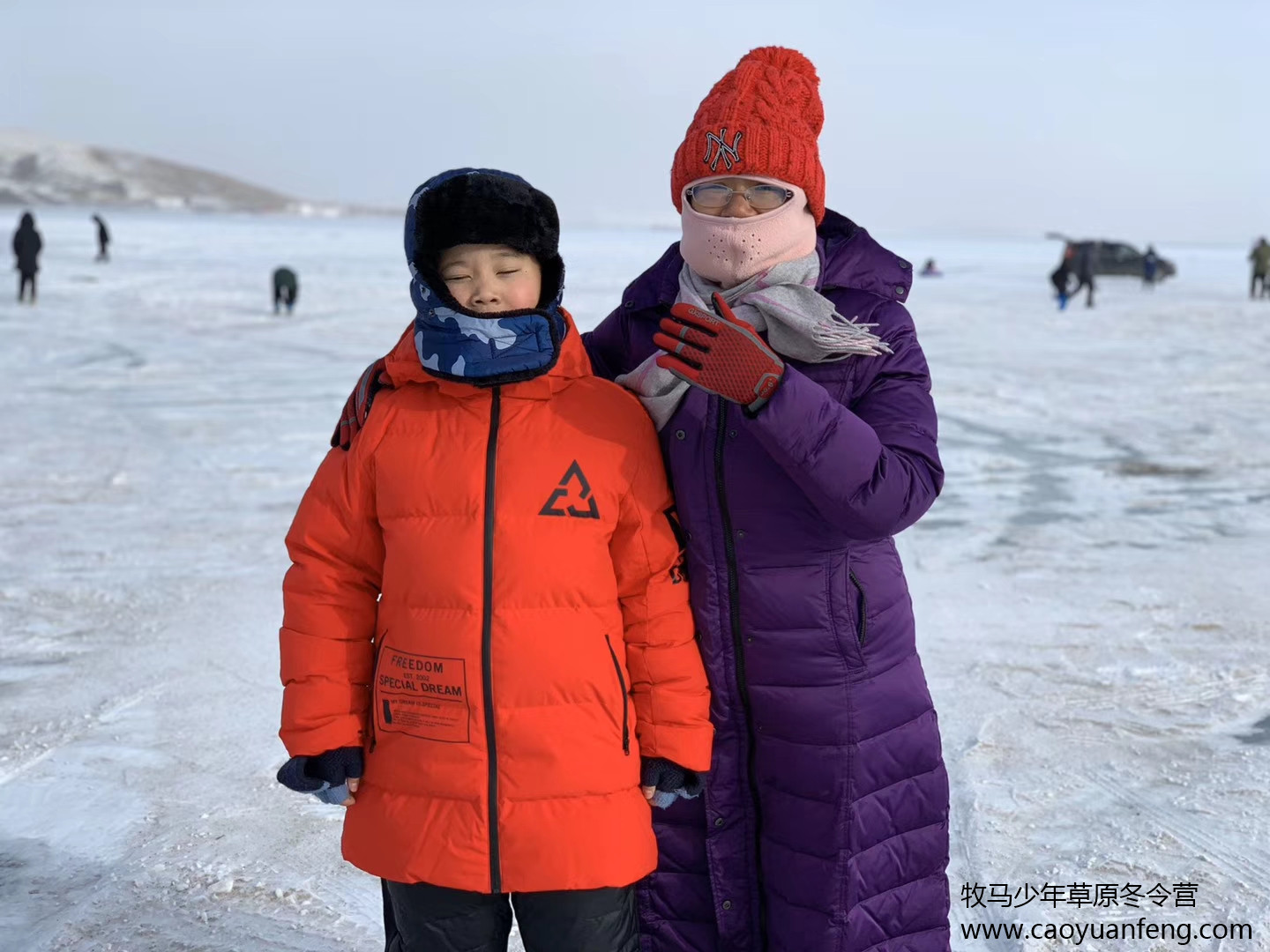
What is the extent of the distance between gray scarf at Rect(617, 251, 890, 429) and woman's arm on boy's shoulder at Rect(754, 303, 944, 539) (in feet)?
0.20

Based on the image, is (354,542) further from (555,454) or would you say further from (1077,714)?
(1077,714)

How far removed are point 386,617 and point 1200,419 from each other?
27.7ft

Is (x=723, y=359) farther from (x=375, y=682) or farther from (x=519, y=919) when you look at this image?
(x=519, y=919)

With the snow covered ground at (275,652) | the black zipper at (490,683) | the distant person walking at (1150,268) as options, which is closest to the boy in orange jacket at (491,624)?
the black zipper at (490,683)

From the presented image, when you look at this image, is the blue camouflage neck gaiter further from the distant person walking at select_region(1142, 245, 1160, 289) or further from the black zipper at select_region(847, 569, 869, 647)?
the distant person walking at select_region(1142, 245, 1160, 289)

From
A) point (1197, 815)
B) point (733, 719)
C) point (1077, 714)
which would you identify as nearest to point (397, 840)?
point (733, 719)

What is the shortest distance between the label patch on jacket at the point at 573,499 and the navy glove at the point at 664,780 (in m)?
0.40

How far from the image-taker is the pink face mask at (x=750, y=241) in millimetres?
1891

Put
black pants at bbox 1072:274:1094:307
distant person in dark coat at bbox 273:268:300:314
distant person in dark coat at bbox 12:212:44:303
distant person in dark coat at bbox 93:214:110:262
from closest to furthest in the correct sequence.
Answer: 1. distant person in dark coat at bbox 12:212:44:303
2. distant person in dark coat at bbox 273:268:300:314
3. black pants at bbox 1072:274:1094:307
4. distant person in dark coat at bbox 93:214:110:262

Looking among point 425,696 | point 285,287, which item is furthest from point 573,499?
point 285,287

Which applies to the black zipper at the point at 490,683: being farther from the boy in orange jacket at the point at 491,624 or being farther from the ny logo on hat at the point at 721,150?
the ny logo on hat at the point at 721,150

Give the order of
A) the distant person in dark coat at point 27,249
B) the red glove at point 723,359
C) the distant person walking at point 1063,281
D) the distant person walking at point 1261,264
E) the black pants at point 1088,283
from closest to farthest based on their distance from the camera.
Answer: the red glove at point 723,359
the distant person in dark coat at point 27,249
the distant person walking at point 1063,281
the black pants at point 1088,283
the distant person walking at point 1261,264

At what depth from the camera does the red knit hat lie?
190 centimetres

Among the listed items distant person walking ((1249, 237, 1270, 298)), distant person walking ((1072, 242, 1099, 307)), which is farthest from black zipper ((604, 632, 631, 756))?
distant person walking ((1249, 237, 1270, 298))
